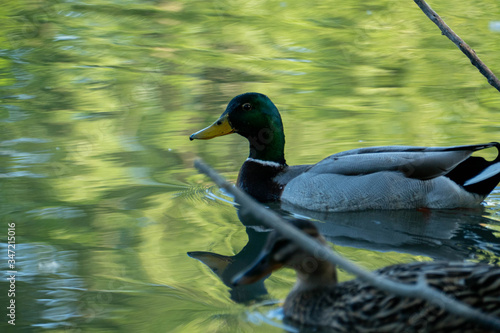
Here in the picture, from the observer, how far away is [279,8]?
17625 millimetres

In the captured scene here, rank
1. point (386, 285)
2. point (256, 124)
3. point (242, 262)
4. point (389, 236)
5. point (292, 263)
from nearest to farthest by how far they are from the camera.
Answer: point (386, 285) → point (292, 263) → point (242, 262) → point (389, 236) → point (256, 124)

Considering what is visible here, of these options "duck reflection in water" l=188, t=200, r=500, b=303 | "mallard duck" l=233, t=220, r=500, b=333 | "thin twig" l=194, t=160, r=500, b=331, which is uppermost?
"thin twig" l=194, t=160, r=500, b=331

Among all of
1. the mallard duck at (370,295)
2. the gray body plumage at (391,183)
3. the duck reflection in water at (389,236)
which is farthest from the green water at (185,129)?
the mallard duck at (370,295)

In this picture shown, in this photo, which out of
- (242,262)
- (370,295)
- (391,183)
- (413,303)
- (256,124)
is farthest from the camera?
(256,124)

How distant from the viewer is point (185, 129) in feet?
33.2

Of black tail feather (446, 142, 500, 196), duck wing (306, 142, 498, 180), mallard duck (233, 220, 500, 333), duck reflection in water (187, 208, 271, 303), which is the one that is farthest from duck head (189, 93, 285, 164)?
mallard duck (233, 220, 500, 333)

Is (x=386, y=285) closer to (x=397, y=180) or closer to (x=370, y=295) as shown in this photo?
(x=370, y=295)

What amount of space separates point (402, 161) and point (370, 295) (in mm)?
3541

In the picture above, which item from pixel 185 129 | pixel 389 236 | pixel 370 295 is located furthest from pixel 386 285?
pixel 185 129

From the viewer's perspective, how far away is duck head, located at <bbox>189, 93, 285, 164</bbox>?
27.8 ft

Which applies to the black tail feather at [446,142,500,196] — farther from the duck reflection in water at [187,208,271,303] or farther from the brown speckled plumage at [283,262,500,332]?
the brown speckled plumage at [283,262,500,332]

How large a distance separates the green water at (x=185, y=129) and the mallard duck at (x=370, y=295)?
12.2 inches

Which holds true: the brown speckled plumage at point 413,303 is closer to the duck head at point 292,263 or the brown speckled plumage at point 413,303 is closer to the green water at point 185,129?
the duck head at point 292,263

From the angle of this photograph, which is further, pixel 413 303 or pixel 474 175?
pixel 474 175
